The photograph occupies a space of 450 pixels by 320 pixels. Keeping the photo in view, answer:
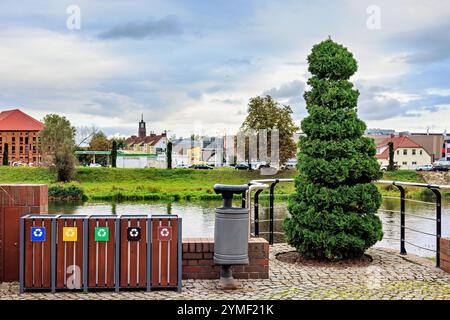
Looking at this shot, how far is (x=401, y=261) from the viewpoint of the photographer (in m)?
8.73

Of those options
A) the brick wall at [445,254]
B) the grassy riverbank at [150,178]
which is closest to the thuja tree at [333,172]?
the brick wall at [445,254]

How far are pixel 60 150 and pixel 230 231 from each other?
39332mm

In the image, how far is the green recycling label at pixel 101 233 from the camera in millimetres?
6543

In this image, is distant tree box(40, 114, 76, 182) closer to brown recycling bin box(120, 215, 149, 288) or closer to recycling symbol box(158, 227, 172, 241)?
brown recycling bin box(120, 215, 149, 288)

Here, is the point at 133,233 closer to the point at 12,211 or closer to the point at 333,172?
the point at 12,211

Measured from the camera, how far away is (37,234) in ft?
21.3

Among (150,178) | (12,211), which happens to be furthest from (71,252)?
(150,178)

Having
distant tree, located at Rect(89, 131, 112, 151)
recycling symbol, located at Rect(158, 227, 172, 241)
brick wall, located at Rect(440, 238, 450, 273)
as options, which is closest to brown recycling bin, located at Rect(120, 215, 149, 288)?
recycling symbol, located at Rect(158, 227, 172, 241)

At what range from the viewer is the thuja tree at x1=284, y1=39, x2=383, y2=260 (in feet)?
27.4

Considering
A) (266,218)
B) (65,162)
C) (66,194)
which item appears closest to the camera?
(266,218)

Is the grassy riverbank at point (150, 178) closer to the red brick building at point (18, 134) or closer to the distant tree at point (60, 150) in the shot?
the distant tree at point (60, 150)

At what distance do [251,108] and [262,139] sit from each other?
136 inches

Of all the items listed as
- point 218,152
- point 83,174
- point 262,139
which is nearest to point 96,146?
point 218,152
